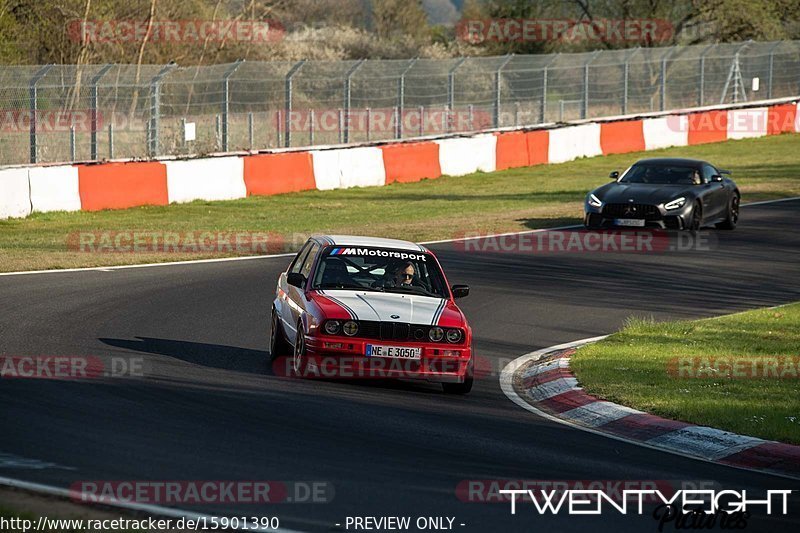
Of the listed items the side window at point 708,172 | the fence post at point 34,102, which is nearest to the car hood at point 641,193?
the side window at point 708,172

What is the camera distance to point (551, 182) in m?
33.9

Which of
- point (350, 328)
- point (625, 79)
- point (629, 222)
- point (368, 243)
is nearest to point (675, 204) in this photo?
point (629, 222)

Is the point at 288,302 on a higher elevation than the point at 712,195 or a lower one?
lower

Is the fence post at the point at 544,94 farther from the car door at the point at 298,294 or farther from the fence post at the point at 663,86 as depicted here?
the car door at the point at 298,294

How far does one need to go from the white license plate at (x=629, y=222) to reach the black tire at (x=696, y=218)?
92cm

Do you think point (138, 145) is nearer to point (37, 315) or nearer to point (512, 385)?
point (37, 315)

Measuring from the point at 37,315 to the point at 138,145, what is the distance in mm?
15328

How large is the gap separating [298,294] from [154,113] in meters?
17.3

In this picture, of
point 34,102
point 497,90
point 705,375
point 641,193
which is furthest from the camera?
point 497,90

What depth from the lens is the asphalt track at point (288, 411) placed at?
25.5 ft

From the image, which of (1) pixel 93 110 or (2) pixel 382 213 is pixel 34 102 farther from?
(2) pixel 382 213

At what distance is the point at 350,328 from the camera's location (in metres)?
11.4

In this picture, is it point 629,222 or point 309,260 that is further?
point 629,222

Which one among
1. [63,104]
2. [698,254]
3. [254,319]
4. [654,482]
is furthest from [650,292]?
[63,104]
